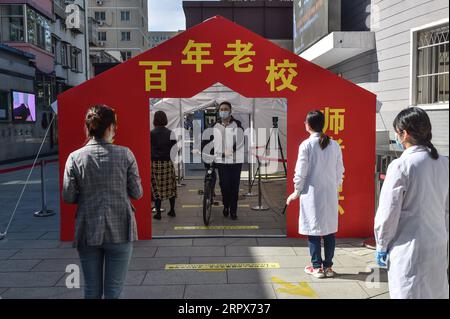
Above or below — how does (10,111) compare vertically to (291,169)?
above

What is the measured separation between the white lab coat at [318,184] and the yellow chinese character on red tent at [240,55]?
2014mm

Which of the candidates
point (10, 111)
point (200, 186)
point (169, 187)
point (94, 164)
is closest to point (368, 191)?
point (169, 187)

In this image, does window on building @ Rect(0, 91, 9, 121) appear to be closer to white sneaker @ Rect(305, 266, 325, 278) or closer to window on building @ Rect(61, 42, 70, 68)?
window on building @ Rect(61, 42, 70, 68)

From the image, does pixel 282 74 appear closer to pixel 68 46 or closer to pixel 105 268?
pixel 105 268

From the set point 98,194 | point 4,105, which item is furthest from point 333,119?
point 4,105

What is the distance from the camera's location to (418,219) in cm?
282

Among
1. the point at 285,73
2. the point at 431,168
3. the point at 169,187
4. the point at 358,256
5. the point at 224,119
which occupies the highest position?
the point at 285,73

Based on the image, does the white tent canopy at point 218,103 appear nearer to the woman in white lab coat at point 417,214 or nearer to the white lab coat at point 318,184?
the white lab coat at point 318,184

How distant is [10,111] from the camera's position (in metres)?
18.8

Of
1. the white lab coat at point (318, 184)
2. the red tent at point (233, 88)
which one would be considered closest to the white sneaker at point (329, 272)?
the white lab coat at point (318, 184)

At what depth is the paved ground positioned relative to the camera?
4.58 m

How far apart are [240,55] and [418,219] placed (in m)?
4.10
